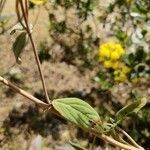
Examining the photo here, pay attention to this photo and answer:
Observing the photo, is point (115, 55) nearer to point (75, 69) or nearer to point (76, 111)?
point (75, 69)

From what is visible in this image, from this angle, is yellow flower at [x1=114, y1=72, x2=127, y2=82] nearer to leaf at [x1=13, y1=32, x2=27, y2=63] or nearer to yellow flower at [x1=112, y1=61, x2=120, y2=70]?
yellow flower at [x1=112, y1=61, x2=120, y2=70]

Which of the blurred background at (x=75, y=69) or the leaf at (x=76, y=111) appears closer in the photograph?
the leaf at (x=76, y=111)

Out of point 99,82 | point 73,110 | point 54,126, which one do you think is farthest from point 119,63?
point 73,110

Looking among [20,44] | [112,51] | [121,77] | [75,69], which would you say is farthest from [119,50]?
[20,44]

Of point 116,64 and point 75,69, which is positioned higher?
point 116,64

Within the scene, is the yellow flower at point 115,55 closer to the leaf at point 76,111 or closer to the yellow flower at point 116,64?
the yellow flower at point 116,64

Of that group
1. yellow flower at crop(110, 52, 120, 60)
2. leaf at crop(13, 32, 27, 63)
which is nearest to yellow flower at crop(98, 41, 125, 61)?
yellow flower at crop(110, 52, 120, 60)

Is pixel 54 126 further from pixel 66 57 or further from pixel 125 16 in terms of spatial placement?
pixel 125 16

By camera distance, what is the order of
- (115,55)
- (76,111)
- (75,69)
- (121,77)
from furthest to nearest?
1. (75,69)
2. (121,77)
3. (115,55)
4. (76,111)

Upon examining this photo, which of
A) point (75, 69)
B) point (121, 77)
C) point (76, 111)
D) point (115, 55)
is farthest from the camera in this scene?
point (75, 69)

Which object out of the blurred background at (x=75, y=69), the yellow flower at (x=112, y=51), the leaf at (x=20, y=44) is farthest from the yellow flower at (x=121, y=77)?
the leaf at (x=20, y=44)
